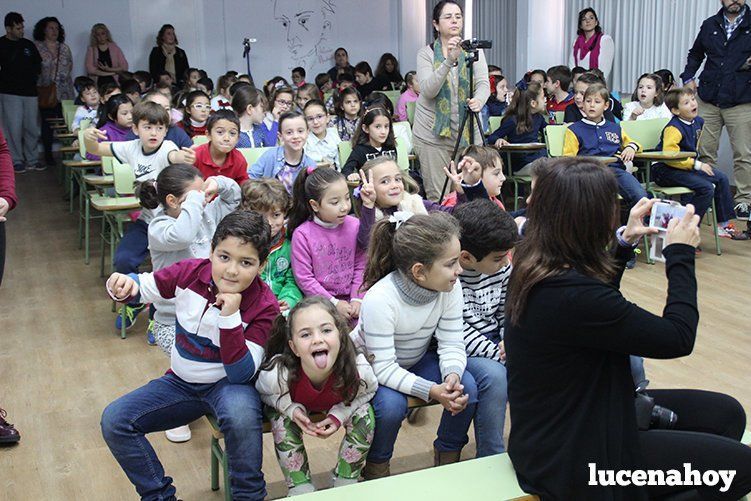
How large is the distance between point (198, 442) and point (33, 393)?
868mm

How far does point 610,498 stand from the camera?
5.05 ft

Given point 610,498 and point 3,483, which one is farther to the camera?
point 3,483

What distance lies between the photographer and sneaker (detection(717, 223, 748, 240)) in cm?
542

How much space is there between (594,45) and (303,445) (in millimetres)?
6865

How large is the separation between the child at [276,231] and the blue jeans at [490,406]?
832 mm

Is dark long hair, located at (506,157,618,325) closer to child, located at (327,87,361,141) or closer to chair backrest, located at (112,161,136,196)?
chair backrest, located at (112,161,136,196)

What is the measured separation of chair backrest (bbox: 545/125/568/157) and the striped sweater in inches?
123

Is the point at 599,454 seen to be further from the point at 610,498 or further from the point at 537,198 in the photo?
the point at 537,198

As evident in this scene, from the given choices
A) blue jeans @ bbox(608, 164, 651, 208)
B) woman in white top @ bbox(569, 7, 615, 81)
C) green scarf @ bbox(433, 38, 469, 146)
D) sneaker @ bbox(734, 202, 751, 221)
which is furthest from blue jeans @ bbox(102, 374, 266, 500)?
woman in white top @ bbox(569, 7, 615, 81)

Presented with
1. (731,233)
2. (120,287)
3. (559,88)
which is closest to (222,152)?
(120,287)

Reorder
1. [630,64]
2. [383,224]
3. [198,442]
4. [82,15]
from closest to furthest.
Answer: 1. [383,224]
2. [198,442]
3. [630,64]
4. [82,15]

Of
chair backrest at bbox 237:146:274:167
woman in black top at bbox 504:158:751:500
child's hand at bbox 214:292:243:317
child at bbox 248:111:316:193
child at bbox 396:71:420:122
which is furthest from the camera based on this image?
child at bbox 396:71:420:122

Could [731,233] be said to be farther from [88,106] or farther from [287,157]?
[88,106]

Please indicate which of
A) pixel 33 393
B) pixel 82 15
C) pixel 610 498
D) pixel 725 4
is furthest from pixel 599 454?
pixel 82 15
